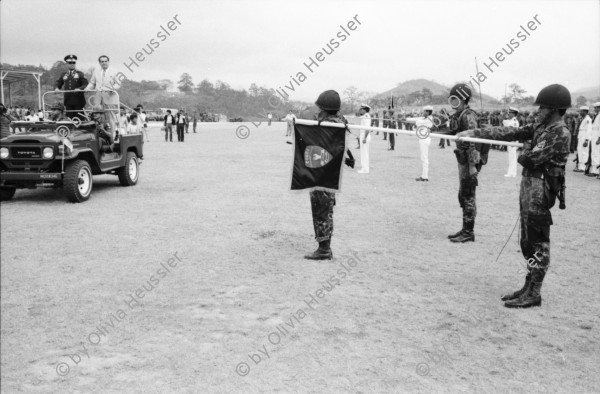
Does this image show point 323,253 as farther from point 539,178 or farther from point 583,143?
point 583,143

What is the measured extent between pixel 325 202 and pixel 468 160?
2.37 metres

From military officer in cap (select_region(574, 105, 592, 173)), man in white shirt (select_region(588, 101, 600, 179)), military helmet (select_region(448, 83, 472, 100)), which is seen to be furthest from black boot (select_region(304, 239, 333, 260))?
military officer in cap (select_region(574, 105, 592, 173))

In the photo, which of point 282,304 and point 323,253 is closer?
point 282,304

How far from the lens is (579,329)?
4.60 meters

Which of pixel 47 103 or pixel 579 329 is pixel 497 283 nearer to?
pixel 579 329

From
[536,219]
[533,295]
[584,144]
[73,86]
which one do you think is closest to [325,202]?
[536,219]

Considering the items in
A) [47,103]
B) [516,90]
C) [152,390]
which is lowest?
[152,390]

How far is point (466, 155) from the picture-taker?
24.5 feet

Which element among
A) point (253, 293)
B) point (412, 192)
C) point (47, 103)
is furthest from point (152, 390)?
point (47, 103)

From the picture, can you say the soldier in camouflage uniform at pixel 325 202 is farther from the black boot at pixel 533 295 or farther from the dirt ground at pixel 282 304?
the black boot at pixel 533 295

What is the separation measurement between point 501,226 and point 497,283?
10.1 ft

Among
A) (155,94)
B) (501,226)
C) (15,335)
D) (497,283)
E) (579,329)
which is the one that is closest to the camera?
(15,335)

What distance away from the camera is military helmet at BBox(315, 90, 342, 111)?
21.0 ft

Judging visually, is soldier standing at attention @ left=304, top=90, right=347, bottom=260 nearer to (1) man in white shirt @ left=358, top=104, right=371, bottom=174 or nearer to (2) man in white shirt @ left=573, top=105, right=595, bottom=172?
(1) man in white shirt @ left=358, top=104, right=371, bottom=174
